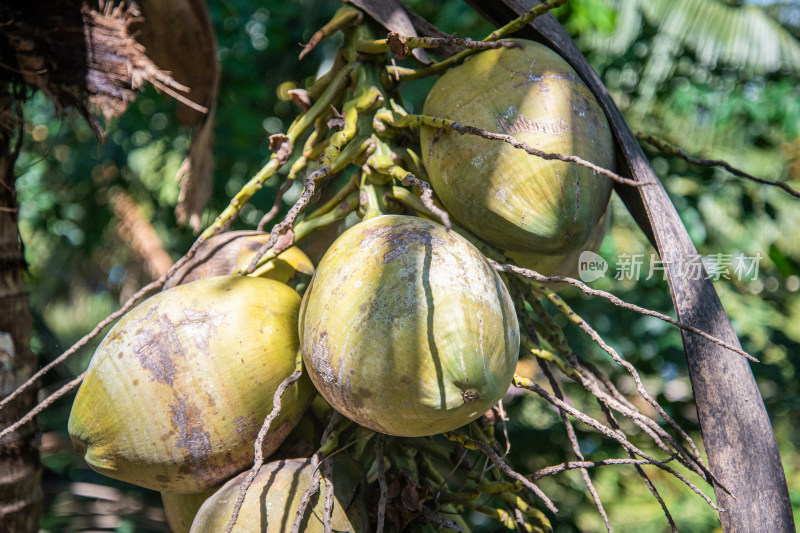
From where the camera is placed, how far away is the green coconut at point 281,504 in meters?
0.89

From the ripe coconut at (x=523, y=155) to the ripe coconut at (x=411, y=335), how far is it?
0.53ft

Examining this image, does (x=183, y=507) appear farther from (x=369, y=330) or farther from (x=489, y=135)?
(x=489, y=135)

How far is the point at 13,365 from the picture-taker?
48.3 inches

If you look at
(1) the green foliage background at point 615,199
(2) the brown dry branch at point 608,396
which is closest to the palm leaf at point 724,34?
(1) the green foliage background at point 615,199

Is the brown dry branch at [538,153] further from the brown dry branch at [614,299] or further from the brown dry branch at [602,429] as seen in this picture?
the brown dry branch at [602,429]

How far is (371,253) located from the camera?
2.77 feet

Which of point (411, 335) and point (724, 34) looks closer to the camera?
point (411, 335)

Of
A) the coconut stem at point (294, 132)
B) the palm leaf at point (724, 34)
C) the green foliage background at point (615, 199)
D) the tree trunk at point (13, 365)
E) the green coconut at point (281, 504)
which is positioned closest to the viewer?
the green coconut at point (281, 504)

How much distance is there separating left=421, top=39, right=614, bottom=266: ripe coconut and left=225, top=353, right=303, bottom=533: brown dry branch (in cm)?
38

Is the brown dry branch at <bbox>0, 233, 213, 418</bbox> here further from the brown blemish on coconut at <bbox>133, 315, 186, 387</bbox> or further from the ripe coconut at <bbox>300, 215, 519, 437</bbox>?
the ripe coconut at <bbox>300, 215, 519, 437</bbox>

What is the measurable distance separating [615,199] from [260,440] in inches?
82.7

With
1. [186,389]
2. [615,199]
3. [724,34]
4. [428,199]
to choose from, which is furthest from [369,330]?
[724,34]

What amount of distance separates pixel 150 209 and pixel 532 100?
8.94 ft

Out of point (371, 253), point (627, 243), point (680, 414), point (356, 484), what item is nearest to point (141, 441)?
point (356, 484)
